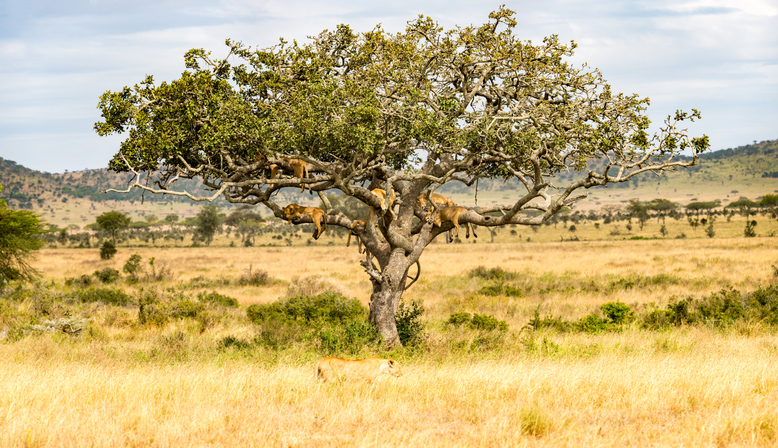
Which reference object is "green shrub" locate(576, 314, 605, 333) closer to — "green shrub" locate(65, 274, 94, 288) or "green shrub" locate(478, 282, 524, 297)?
"green shrub" locate(478, 282, 524, 297)

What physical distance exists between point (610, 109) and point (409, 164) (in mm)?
4456

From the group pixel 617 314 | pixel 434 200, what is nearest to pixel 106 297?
pixel 434 200

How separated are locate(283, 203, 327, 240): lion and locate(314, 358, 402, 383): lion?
12.3ft

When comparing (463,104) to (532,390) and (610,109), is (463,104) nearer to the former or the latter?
(610,109)

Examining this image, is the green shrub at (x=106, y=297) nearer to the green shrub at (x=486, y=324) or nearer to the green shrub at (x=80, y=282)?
the green shrub at (x=80, y=282)

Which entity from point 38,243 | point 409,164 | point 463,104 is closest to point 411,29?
point 463,104

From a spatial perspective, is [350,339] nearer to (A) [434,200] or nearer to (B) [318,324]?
(A) [434,200]

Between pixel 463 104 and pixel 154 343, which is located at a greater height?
pixel 463 104

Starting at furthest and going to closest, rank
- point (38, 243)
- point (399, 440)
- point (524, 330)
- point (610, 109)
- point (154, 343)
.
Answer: point (38, 243)
point (524, 330)
point (154, 343)
point (610, 109)
point (399, 440)

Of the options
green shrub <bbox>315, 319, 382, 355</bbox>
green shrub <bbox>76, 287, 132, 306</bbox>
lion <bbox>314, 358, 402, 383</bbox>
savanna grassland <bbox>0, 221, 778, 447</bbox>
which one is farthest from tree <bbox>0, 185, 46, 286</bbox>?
lion <bbox>314, 358, 402, 383</bbox>

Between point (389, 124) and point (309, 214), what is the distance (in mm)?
2524

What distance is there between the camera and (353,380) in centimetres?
705

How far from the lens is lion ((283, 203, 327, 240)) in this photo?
416 inches

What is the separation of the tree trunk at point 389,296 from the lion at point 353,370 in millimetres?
3405
